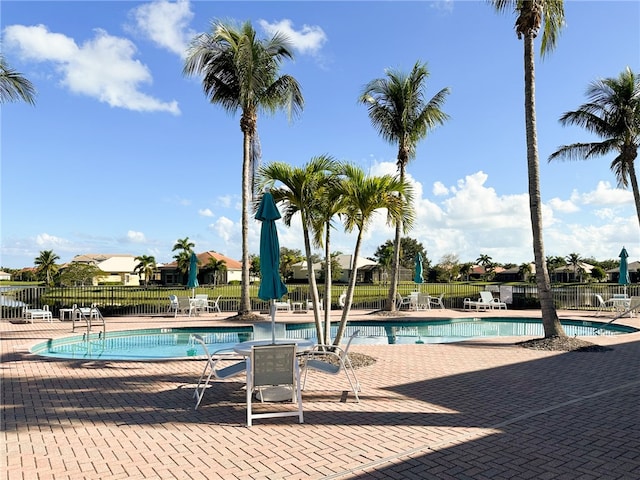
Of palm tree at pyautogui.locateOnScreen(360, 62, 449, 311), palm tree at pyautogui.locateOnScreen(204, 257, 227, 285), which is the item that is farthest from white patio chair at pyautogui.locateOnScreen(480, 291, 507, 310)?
palm tree at pyautogui.locateOnScreen(204, 257, 227, 285)

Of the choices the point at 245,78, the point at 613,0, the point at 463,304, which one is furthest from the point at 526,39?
the point at 463,304

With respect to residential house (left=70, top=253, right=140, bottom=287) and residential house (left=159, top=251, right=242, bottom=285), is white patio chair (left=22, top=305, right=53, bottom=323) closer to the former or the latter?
residential house (left=159, top=251, right=242, bottom=285)

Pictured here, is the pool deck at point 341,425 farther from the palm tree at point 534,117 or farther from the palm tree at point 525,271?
the palm tree at point 525,271

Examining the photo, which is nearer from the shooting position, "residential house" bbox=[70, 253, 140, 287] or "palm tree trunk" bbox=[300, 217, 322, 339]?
"palm tree trunk" bbox=[300, 217, 322, 339]

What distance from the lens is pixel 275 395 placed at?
607cm

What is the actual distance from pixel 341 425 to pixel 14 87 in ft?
42.5

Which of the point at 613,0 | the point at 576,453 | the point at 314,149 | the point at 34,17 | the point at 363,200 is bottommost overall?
the point at 576,453

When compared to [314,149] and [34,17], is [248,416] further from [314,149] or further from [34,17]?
[34,17]

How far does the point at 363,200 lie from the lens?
8.15 metres

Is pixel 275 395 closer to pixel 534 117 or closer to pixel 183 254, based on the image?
pixel 534 117

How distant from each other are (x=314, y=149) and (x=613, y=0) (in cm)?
854

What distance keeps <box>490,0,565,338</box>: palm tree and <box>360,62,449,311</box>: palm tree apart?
21.5ft

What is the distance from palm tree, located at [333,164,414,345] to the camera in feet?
26.6

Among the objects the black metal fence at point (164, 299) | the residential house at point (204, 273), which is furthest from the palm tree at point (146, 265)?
the black metal fence at point (164, 299)
